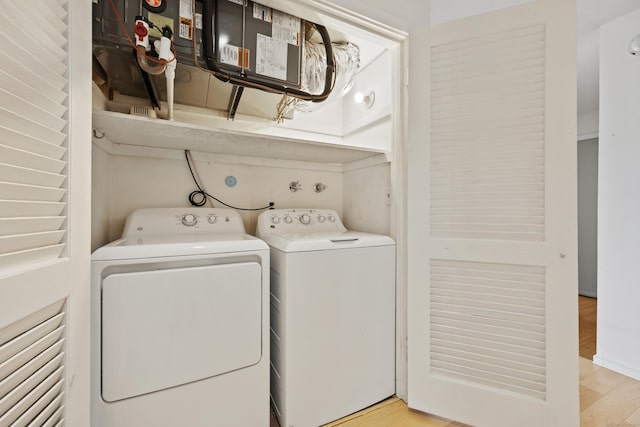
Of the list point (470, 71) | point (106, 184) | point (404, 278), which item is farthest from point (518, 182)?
point (106, 184)

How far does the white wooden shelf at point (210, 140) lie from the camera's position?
1101 mm

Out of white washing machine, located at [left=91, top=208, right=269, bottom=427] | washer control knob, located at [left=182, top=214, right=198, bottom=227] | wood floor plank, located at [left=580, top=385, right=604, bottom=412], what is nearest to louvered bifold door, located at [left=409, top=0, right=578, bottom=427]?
wood floor plank, located at [left=580, top=385, right=604, bottom=412]

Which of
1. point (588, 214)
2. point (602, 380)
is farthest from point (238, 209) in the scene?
point (588, 214)

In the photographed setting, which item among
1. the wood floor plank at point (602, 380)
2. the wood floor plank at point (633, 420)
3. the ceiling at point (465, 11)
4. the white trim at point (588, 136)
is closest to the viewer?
the wood floor plank at point (633, 420)

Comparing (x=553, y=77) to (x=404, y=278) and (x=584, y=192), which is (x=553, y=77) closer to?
(x=404, y=278)

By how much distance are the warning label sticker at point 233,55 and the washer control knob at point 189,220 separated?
0.80 meters

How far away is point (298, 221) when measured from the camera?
174 cm

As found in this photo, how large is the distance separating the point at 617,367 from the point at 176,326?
267 cm

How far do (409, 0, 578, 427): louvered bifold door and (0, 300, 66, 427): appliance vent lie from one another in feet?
4.53

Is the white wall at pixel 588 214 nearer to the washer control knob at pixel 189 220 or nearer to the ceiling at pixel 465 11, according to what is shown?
the ceiling at pixel 465 11

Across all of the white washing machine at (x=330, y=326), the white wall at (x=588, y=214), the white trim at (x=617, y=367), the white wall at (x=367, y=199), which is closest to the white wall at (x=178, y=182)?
the white wall at (x=367, y=199)

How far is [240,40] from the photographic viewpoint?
128 centimetres

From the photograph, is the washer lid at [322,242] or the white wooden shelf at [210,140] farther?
the washer lid at [322,242]

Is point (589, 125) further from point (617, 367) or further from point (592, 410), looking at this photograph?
point (592, 410)
